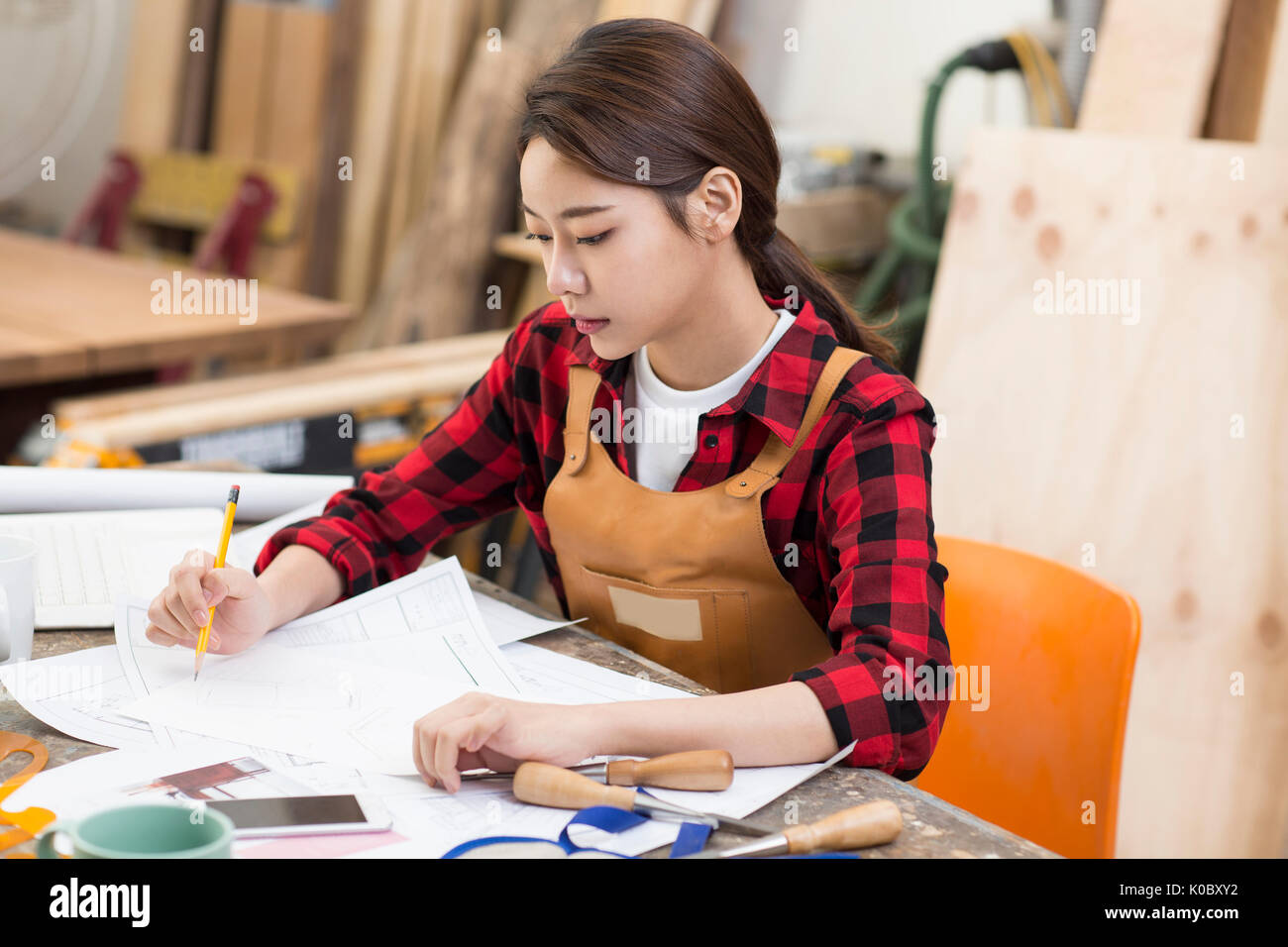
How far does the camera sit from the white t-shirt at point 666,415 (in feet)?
4.56

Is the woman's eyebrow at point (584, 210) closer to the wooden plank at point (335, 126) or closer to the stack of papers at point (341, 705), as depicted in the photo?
the stack of papers at point (341, 705)

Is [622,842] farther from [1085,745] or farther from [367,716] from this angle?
[1085,745]

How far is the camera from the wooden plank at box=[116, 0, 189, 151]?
4.39m

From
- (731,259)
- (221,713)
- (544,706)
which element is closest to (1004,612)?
(731,259)

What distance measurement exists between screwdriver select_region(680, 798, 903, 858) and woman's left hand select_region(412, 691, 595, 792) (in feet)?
0.52

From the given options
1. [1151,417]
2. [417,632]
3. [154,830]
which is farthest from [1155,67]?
[154,830]

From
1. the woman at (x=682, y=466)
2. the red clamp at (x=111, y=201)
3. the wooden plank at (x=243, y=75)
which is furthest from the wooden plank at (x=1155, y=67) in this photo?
the red clamp at (x=111, y=201)

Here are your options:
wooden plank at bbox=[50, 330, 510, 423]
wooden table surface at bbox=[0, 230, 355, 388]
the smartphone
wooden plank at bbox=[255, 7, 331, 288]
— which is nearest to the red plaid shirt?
the smartphone

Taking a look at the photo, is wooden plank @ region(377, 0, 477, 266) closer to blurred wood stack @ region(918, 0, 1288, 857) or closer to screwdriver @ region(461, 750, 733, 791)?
blurred wood stack @ region(918, 0, 1288, 857)

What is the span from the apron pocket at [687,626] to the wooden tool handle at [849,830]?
437mm

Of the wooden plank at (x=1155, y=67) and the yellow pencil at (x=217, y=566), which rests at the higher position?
the wooden plank at (x=1155, y=67)

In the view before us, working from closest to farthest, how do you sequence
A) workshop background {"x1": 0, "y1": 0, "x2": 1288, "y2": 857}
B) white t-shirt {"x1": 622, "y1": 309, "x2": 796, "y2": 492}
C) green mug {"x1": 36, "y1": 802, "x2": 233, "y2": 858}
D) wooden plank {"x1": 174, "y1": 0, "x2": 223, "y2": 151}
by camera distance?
green mug {"x1": 36, "y1": 802, "x2": 233, "y2": 858} < white t-shirt {"x1": 622, "y1": 309, "x2": 796, "y2": 492} < workshop background {"x1": 0, "y1": 0, "x2": 1288, "y2": 857} < wooden plank {"x1": 174, "y1": 0, "x2": 223, "y2": 151}

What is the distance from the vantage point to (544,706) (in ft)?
3.33

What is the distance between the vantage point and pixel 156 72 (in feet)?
14.6
